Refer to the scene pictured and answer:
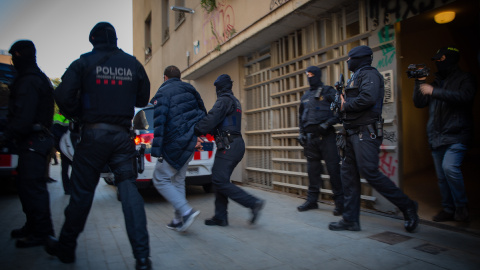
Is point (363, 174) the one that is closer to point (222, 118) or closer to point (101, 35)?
point (222, 118)

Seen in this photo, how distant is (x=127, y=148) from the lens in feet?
8.79

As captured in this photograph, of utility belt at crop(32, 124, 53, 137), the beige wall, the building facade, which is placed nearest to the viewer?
utility belt at crop(32, 124, 53, 137)

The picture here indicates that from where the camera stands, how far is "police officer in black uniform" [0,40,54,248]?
3.05 meters

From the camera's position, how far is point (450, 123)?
3652mm

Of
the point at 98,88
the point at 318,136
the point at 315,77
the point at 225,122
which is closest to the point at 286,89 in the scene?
the point at 315,77

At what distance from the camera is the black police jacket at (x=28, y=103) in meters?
3.02

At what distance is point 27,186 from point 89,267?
110cm

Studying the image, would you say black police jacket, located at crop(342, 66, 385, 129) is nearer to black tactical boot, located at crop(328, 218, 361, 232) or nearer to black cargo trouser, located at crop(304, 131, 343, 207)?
black cargo trouser, located at crop(304, 131, 343, 207)

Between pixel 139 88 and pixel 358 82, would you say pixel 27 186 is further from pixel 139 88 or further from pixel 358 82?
pixel 358 82

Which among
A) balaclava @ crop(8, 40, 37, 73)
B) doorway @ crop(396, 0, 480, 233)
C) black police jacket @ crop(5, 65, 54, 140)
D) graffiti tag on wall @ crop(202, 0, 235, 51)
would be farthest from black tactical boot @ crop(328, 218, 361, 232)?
graffiti tag on wall @ crop(202, 0, 235, 51)

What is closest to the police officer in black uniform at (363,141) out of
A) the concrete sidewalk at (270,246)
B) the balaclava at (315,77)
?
the concrete sidewalk at (270,246)

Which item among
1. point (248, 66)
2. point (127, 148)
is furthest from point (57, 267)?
point (248, 66)

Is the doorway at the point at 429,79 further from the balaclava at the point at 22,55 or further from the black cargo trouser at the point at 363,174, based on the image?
the balaclava at the point at 22,55

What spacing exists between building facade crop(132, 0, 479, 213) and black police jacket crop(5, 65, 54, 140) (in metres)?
3.60
